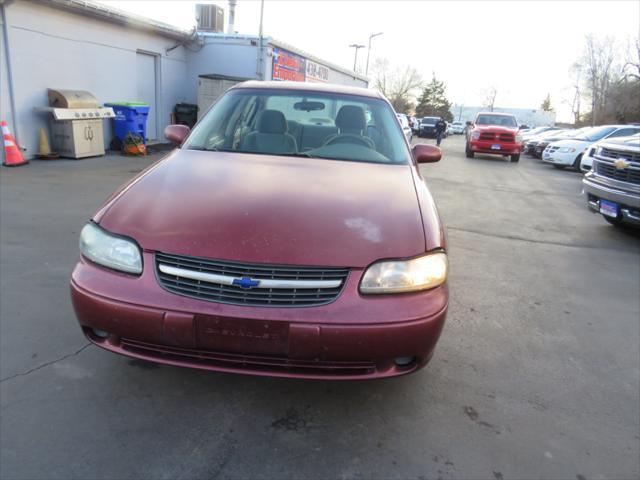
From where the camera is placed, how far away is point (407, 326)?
2053 millimetres

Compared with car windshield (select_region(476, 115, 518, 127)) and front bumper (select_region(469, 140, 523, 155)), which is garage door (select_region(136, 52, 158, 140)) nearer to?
front bumper (select_region(469, 140, 523, 155))

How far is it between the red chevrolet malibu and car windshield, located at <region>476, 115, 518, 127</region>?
18.3 metres

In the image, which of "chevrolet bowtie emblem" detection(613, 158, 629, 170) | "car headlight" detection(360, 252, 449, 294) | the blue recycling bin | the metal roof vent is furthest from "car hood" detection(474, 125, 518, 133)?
"car headlight" detection(360, 252, 449, 294)

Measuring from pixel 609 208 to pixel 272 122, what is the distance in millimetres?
4890

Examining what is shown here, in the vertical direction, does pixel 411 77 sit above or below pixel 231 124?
above

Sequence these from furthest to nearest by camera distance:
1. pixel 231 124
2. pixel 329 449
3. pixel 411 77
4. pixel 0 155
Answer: pixel 411 77 < pixel 0 155 < pixel 231 124 < pixel 329 449

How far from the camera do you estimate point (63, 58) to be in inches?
421

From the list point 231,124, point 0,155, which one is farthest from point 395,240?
point 0,155

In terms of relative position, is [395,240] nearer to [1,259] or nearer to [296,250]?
[296,250]

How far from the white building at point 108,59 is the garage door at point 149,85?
0.09 ft

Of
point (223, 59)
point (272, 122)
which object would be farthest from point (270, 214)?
point (223, 59)

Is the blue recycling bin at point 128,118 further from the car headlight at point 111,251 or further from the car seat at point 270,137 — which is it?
the car headlight at point 111,251

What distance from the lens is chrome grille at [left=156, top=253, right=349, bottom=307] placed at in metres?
2.01

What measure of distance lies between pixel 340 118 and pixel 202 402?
7.67 feet
